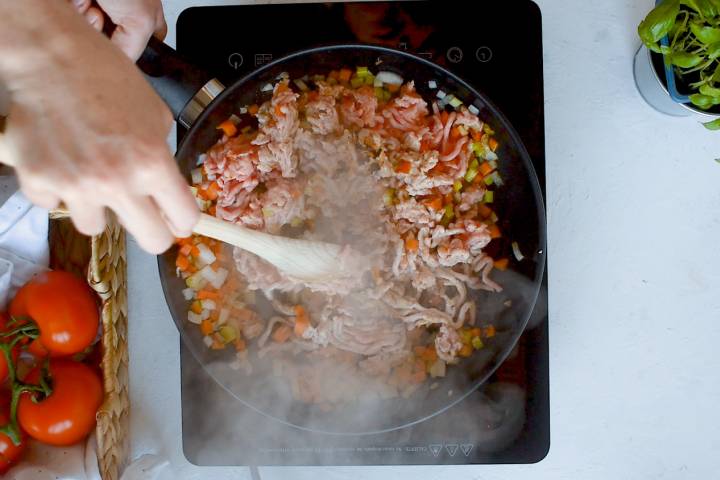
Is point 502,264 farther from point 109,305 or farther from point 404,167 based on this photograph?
point 109,305

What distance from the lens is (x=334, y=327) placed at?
1.05 metres

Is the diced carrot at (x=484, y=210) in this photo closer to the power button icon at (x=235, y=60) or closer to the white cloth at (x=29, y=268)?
the power button icon at (x=235, y=60)

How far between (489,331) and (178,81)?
593mm

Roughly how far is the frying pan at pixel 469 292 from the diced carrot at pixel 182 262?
0.03 ft

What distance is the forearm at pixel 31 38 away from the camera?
0.49 m

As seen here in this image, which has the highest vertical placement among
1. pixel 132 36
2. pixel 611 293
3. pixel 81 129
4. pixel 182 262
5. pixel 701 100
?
pixel 81 129

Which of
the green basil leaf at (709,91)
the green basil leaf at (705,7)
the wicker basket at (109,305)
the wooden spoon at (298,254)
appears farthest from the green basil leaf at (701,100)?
the wicker basket at (109,305)

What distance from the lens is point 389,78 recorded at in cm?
108

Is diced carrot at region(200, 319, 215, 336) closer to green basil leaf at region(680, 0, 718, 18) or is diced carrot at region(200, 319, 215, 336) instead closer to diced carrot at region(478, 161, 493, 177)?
diced carrot at region(478, 161, 493, 177)

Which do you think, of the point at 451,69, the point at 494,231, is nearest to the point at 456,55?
the point at 451,69

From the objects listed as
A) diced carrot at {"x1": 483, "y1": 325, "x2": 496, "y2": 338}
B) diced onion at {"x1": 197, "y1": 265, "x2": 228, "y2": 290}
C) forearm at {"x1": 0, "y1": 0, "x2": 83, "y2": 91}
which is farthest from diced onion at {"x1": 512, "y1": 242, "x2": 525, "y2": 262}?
forearm at {"x1": 0, "y1": 0, "x2": 83, "y2": 91}

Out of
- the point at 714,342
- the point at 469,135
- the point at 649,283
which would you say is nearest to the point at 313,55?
the point at 469,135

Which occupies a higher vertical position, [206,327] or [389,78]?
[389,78]

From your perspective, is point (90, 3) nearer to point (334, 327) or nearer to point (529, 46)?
point (334, 327)
